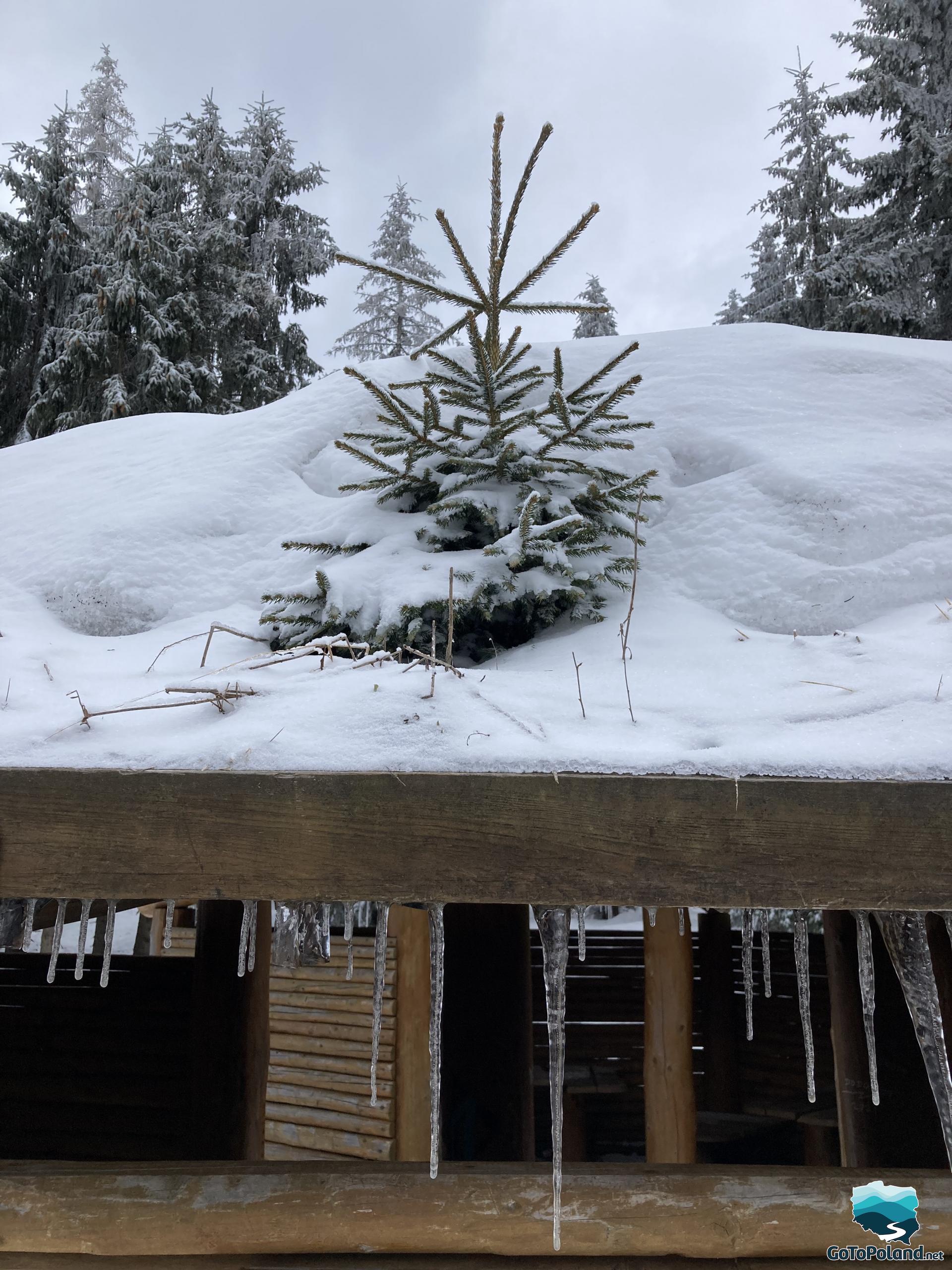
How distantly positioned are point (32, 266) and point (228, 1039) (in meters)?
16.8

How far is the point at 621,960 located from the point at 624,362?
4.67 metres

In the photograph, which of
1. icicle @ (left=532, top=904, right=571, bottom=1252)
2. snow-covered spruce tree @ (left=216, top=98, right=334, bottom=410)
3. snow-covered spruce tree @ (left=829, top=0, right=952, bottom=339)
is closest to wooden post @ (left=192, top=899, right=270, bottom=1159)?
icicle @ (left=532, top=904, right=571, bottom=1252)

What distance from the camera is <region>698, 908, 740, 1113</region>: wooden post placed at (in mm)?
6148

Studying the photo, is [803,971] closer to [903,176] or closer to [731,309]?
[903,176]

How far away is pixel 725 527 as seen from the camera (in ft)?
12.5

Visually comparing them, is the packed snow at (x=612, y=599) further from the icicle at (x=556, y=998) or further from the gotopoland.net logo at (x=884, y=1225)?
the gotopoland.net logo at (x=884, y=1225)

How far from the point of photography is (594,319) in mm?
21344

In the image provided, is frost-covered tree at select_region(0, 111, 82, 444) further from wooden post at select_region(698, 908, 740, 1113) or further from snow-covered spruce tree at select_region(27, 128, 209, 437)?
wooden post at select_region(698, 908, 740, 1113)

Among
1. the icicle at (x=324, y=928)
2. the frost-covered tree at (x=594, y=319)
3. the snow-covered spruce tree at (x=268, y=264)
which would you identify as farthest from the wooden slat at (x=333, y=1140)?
the frost-covered tree at (x=594, y=319)

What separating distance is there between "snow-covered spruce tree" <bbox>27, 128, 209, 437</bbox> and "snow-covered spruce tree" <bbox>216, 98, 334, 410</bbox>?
1.25 m

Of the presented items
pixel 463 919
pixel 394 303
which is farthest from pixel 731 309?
pixel 463 919

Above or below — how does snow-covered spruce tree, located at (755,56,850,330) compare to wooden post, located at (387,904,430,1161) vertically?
above

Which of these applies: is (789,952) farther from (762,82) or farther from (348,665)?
(762,82)

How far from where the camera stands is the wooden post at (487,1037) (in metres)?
3.13
